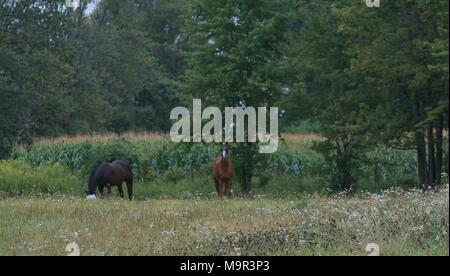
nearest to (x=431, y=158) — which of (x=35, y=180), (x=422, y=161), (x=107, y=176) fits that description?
(x=422, y=161)

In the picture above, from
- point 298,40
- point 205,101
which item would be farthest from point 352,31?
point 205,101

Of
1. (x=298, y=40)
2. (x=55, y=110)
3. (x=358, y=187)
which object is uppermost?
(x=298, y=40)

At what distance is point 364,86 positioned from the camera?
28.4 m

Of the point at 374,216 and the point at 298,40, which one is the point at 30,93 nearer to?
the point at 298,40

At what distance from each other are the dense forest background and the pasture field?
6.92 meters

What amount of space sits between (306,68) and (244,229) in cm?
1530

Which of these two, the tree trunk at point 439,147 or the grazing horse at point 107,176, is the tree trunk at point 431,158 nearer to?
the tree trunk at point 439,147

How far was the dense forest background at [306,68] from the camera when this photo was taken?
2523cm

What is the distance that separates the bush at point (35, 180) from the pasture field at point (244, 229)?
11.8m

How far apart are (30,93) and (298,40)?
462 inches

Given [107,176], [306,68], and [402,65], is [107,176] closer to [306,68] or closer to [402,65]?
[306,68]

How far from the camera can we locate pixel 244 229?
46.4 feet

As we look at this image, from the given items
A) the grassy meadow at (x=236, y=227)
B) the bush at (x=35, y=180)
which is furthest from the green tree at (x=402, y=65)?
the bush at (x=35, y=180)

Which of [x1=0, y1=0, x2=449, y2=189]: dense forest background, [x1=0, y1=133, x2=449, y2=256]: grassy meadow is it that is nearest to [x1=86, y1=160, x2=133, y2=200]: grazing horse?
[x1=0, y1=133, x2=449, y2=256]: grassy meadow
